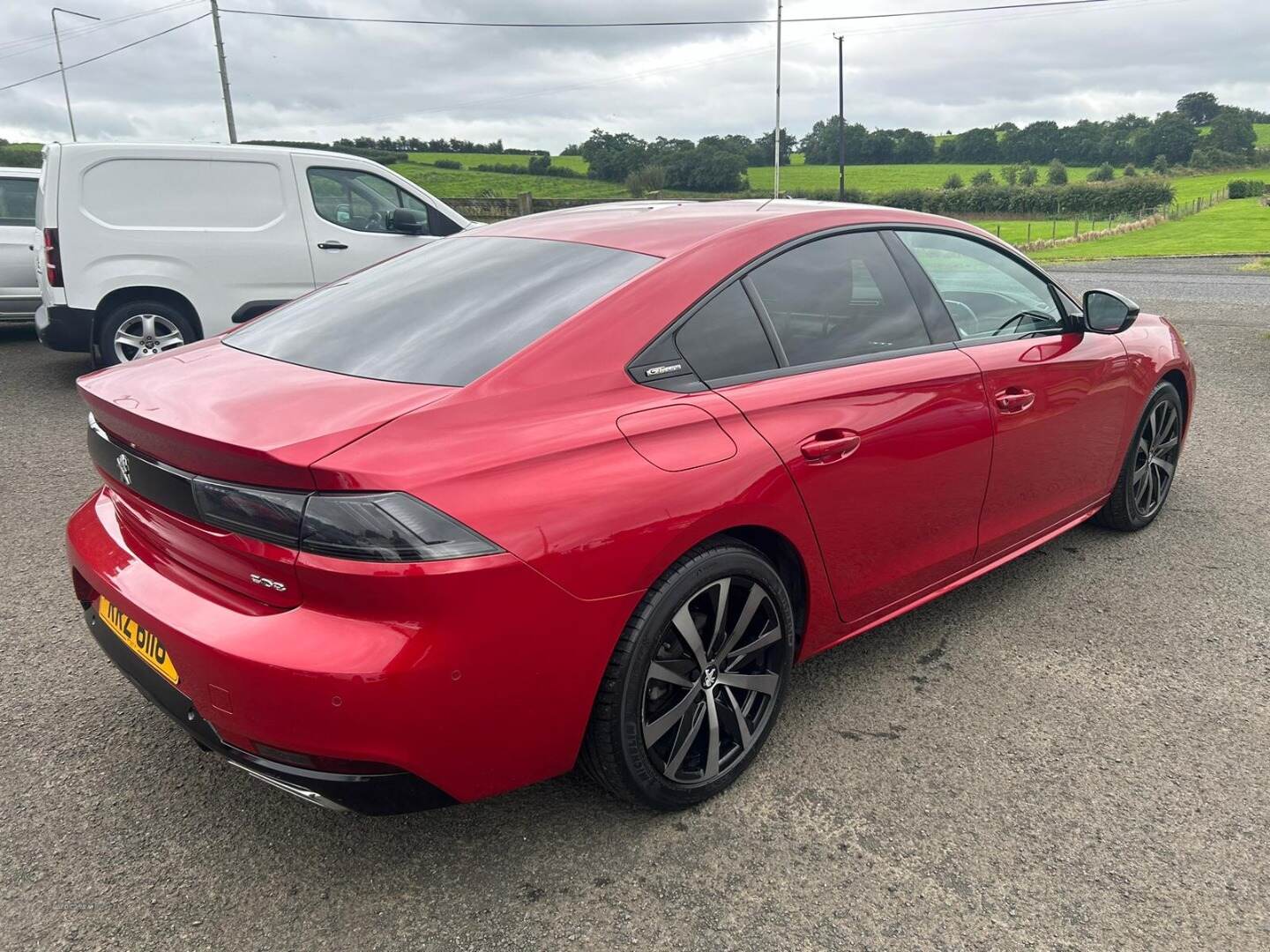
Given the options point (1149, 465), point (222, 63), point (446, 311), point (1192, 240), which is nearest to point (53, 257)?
point (446, 311)

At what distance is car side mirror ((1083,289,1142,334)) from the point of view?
380cm

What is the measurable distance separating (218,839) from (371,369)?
1245mm

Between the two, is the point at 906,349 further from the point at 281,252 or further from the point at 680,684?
the point at 281,252

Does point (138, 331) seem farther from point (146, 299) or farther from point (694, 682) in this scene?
point (694, 682)

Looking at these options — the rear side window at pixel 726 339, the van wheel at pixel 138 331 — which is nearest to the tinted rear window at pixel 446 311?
the rear side window at pixel 726 339

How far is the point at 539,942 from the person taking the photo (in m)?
2.04

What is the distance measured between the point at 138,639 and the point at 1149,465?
4279mm

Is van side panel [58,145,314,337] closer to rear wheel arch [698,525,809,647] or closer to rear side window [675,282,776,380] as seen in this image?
rear side window [675,282,776,380]

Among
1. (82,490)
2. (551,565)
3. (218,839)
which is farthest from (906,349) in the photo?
(82,490)

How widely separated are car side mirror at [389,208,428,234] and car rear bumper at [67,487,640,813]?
6.58 meters

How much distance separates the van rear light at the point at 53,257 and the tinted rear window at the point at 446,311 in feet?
17.4

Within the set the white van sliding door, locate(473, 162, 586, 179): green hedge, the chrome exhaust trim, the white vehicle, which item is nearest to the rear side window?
the chrome exhaust trim

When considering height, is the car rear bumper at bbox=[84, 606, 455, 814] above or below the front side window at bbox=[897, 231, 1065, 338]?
below

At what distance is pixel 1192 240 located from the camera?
37594 mm
